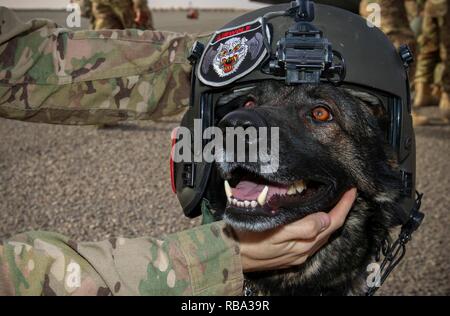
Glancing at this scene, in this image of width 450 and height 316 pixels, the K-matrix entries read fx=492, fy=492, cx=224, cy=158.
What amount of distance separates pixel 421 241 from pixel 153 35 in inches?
102

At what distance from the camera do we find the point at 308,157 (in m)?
1.79

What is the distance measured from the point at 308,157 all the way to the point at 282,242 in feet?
1.21

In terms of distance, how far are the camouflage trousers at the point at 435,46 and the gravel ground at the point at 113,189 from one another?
7.28 feet

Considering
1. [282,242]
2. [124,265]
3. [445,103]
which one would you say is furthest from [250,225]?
[445,103]

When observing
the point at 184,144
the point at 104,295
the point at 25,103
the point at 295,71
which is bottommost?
the point at 104,295

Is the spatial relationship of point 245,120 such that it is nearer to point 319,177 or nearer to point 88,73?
point 319,177

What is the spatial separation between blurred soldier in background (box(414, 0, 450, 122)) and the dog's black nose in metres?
7.10

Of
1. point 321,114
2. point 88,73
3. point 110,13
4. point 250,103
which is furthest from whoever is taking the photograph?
point 110,13

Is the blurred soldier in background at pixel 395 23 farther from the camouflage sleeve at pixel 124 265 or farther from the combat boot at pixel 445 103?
the camouflage sleeve at pixel 124 265

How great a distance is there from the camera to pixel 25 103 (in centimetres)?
227

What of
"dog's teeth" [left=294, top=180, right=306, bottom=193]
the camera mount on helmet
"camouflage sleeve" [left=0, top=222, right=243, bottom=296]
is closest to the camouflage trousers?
the camera mount on helmet

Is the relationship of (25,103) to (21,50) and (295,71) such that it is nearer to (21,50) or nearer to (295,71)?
(21,50)

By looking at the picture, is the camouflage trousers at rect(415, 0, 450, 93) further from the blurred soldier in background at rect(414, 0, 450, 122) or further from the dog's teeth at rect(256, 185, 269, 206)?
the dog's teeth at rect(256, 185, 269, 206)

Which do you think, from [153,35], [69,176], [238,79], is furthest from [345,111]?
[69,176]
